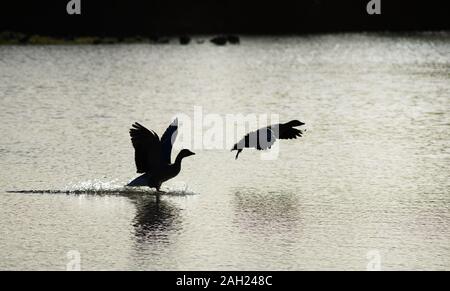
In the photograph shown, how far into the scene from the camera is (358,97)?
40.0 meters

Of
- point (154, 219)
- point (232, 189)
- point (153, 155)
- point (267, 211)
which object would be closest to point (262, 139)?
point (232, 189)

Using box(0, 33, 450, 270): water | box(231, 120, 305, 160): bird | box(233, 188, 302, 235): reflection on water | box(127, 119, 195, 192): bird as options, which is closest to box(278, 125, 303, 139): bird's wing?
box(231, 120, 305, 160): bird

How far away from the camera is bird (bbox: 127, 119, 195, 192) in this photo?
55.7ft

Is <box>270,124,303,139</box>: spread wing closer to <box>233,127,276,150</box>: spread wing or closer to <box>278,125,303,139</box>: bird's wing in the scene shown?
<box>278,125,303,139</box>: bird's wing

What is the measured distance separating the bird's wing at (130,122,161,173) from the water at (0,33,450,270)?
1.72 ft

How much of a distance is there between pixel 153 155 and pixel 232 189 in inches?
73.6

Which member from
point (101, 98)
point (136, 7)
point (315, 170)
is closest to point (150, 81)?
point (101, 98)

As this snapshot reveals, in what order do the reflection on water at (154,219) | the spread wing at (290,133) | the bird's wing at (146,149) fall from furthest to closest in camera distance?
the spread wing at (290,133)
the bird's wing at (146,149)
the reflection on water at (154,219)

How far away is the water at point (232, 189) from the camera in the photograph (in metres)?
14.0

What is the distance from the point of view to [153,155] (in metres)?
17.2

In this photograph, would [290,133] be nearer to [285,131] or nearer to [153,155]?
[285,131]

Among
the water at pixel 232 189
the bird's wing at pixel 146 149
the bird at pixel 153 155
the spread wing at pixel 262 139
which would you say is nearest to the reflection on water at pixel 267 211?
the water at pixel 232 189

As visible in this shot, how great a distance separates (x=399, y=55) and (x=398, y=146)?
195 ft

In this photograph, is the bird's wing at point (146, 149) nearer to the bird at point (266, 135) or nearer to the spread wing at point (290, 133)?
the bird at point (266, 135)
